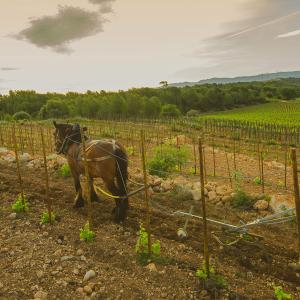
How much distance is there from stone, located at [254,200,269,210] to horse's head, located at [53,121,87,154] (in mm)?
4520

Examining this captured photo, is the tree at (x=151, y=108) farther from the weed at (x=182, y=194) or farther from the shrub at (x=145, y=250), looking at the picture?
the shrub at (x=145, y=250)

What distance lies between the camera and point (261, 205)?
8.34 meters

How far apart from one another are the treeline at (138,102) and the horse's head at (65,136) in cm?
4350

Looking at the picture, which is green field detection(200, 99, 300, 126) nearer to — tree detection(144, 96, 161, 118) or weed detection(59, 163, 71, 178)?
tree detection(144, 96, 161, 118)

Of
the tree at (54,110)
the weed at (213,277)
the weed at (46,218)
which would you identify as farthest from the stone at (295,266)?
the tree at (54,110)

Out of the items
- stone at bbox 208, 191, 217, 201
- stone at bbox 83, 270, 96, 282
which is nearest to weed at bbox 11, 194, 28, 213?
stone at bbox 83, 270, 96, 282

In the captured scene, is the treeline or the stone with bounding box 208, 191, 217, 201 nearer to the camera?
the stone with bounding box 208, 191, 217, 201

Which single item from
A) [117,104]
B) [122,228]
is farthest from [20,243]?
[117,104]

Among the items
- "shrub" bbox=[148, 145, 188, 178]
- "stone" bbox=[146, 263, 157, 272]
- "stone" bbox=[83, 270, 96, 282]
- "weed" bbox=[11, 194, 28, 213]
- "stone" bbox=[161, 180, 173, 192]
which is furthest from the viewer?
"shrub" bbox=[148, 145, 188, 178]

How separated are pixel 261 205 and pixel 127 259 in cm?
391

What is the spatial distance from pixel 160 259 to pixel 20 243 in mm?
2679

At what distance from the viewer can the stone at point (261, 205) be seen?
27.3 ft

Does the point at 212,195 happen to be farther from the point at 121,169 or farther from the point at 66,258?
the point at 66,258

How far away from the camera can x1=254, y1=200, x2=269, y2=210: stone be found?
8328 mm
